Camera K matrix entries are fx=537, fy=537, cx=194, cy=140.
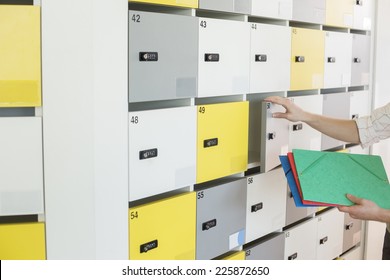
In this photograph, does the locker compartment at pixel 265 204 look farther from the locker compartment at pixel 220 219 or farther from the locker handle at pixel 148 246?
the locker handle at pixel 148 246

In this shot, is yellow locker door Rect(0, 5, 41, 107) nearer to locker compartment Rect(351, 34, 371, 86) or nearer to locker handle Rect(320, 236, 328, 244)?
locker handle Rect(320, 236, 328, 244)

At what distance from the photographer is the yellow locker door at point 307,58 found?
9.28 feet

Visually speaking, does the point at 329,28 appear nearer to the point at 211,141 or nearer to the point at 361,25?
the point at 361,25

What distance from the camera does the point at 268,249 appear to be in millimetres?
2732

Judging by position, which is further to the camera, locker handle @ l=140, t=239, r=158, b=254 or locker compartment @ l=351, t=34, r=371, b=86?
locker compartment @ l=351, t=34, r=371, b=86

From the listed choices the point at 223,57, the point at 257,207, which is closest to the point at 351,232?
the point at 257,207

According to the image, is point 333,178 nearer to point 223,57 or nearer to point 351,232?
point 223,57

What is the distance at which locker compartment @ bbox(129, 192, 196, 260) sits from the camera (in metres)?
1.98

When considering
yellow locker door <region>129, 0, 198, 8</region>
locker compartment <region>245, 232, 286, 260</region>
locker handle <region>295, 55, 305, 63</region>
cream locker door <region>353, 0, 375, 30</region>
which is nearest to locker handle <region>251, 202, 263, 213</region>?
locker compartment <region>245, 232, 286, 260</region>

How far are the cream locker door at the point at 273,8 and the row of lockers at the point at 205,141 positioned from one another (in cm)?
41

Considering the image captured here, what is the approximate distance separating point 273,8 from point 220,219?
1045 millimetres

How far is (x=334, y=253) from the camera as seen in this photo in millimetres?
3467

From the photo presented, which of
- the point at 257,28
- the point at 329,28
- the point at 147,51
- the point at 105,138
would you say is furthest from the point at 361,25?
the point at 105,138

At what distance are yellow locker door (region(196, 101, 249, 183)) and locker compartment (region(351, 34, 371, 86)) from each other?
4.31 ft
